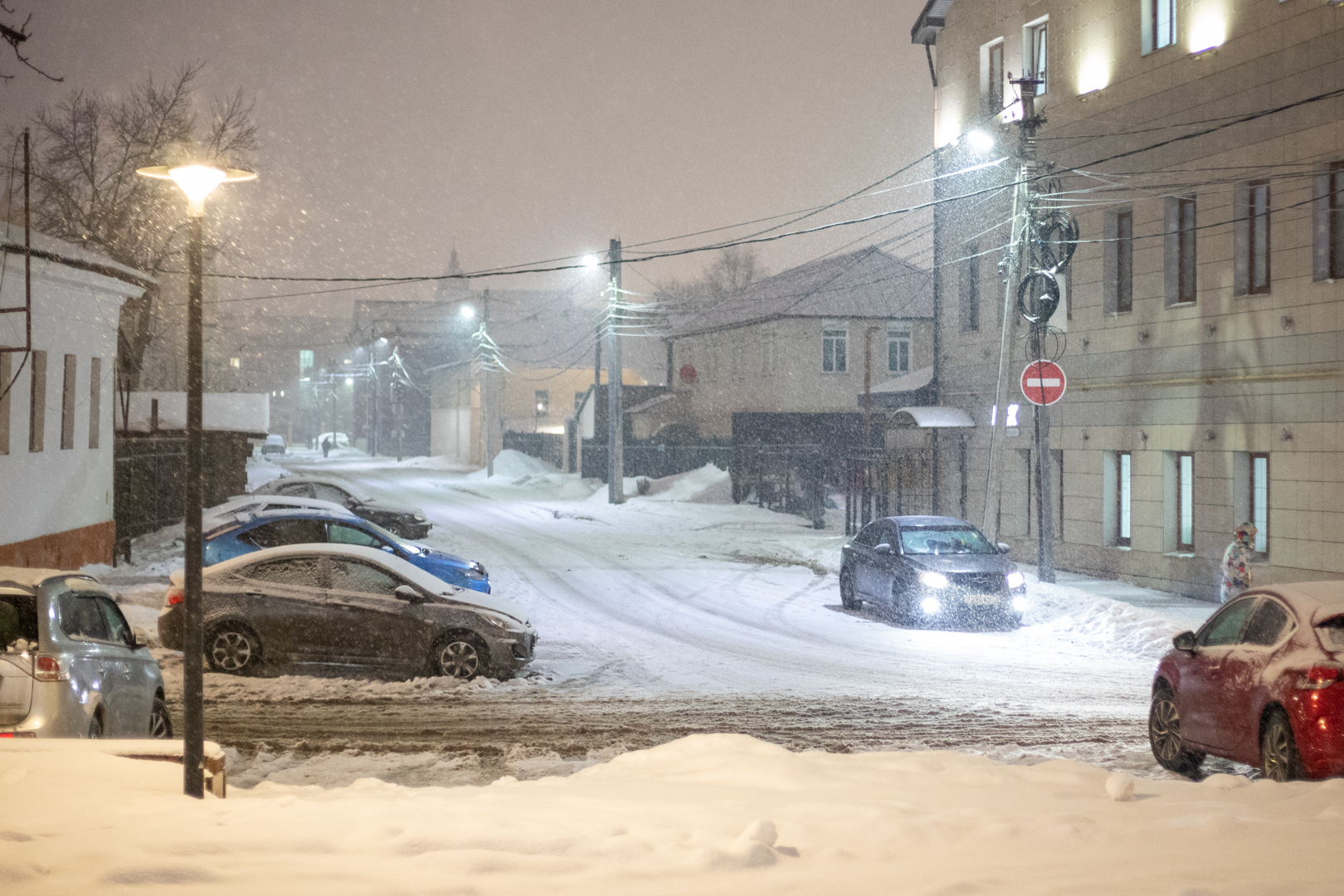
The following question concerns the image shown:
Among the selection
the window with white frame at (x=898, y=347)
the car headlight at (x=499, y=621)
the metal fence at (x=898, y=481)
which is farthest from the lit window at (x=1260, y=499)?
the window with white frame at (x=898, y=347)

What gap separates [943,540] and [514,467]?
41788mm

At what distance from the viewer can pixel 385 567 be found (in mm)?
12898

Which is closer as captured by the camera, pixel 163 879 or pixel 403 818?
pixel 163 879

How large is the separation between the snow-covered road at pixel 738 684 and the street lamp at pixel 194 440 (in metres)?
2.64

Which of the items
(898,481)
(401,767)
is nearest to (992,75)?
(898,481)

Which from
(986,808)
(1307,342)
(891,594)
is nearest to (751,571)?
(891,594)

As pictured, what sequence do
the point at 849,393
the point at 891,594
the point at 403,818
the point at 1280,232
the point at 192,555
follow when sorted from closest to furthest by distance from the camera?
the point at 403,818 → the point at 192,555 → the point at 891,594 → the point at 1280,232 → the point at 849,393

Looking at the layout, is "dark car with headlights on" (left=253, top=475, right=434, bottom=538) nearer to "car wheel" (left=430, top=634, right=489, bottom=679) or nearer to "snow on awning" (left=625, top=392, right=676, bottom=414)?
"car wheel" (left=430, top=634, right=489, bottom=679)

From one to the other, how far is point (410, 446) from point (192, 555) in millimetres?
91856

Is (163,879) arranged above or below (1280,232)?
below

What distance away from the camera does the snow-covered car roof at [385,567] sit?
12805 mm

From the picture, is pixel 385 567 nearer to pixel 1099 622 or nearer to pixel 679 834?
pixel 679 834

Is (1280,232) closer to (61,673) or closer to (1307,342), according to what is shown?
(1307,342)

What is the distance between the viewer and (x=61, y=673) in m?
7.39
